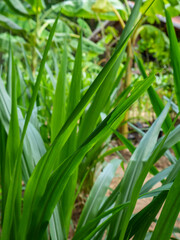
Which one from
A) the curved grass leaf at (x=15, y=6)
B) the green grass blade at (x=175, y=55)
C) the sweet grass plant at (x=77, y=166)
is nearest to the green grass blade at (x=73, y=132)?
the sweet grass plant at (x=77, y=166)

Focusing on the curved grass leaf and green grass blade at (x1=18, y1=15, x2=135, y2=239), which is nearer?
green grass blade at (x1=18, y1=15, x2=135, y2=239)

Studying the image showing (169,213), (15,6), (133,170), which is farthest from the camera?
(15,6)

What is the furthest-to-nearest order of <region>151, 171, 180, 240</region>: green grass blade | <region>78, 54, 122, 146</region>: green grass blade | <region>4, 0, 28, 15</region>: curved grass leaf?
1. <region>4, 0, 28, 15</region>: curved grass leaf
2. <region>78, 54, 122, 146</region>: green grass blade
3. <region>151, 171, 180, 240</region>: green grass blade

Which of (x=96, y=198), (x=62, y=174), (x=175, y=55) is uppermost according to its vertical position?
(x=175, y=55)

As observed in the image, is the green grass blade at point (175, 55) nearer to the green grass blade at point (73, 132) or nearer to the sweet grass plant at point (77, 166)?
the sweet grass plant at point (77, 166)

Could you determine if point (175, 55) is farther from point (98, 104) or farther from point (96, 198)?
point (96, 198)

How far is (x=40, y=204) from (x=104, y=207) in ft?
0.42

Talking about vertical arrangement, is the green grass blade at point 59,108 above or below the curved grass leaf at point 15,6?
below

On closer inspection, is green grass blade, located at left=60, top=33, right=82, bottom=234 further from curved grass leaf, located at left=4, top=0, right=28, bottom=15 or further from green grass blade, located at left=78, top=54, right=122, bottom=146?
curved grass leaf, located at left=4, top=0, right=28, bottom=15

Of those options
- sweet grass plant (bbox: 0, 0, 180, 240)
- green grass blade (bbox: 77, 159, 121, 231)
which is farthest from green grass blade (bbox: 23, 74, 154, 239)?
green grass blade (bbox: 77, 159, 121, 231)

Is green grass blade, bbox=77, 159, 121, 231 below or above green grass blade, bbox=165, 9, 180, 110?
below

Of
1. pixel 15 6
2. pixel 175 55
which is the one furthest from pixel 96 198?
pixel 15 6

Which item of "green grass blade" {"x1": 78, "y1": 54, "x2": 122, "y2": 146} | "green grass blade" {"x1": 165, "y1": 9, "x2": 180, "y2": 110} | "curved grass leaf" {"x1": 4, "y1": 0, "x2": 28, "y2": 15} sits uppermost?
"curved grass leaf" {"x1": 4, "y1": 0, "x2": 28, "y2": 15}

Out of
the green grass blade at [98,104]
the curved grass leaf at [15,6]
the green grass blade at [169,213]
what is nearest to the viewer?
the green grass blade at [169,213]
